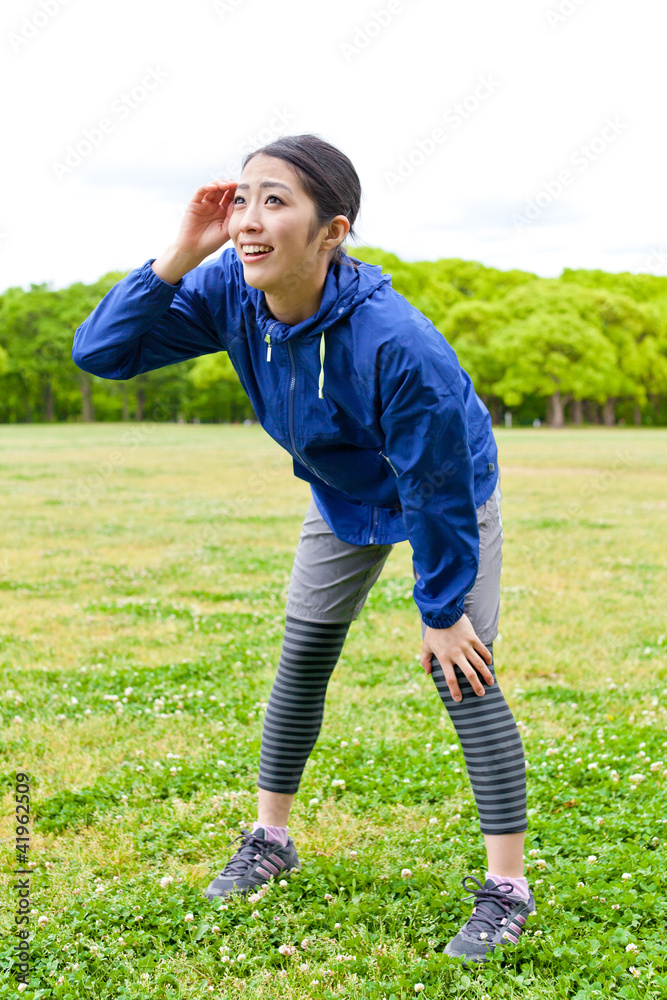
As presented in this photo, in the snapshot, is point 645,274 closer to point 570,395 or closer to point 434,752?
point 570,395

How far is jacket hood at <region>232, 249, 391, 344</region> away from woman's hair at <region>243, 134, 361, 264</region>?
147 millimetres

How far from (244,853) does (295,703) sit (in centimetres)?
57

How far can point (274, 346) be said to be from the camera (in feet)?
8.82

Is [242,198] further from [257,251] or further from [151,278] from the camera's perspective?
[151,278]

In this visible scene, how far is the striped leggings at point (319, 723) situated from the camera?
2.77 m

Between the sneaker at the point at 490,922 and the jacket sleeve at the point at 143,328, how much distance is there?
2.02 meters

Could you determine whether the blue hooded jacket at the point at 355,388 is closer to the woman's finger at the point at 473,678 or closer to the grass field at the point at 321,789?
the woman's finger at the point at 473,678

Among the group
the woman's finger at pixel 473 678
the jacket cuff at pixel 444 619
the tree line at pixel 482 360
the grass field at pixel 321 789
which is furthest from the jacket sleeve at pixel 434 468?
the tree line at pixel 482 360

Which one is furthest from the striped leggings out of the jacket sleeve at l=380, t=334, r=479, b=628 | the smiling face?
the smiling face

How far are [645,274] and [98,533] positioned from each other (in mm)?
77645

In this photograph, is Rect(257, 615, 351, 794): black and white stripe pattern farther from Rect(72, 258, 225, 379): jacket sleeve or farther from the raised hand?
the raised hand

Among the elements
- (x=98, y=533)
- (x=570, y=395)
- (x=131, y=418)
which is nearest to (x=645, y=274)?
(x=570, y=395)

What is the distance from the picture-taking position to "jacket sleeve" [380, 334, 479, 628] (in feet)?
7.88

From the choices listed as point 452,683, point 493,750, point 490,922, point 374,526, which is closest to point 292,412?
point 374,526
